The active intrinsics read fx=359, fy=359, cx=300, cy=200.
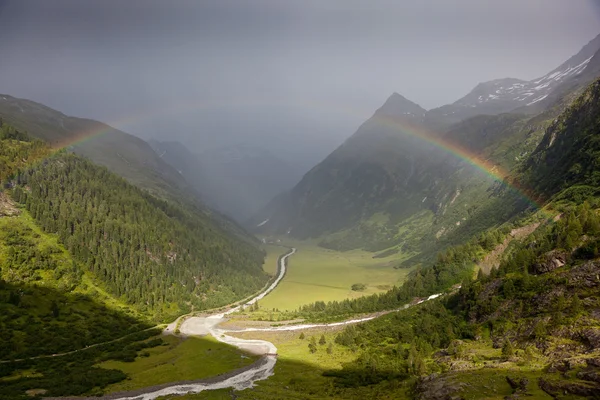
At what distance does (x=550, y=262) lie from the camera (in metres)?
97.4

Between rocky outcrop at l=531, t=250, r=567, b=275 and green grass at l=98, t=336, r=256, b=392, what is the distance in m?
87.2

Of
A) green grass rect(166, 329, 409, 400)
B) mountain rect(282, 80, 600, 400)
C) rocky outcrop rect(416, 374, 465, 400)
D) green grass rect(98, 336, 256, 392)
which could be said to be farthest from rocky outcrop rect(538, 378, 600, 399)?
green grass rect(98, 336, 256, 392)

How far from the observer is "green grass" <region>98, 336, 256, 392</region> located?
310 ft

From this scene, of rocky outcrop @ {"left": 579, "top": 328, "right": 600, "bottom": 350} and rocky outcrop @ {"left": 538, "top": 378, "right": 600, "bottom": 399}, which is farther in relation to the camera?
rocky outcrop @ {"left": 579, "top": 328, "right": 600, "bottom": 350}

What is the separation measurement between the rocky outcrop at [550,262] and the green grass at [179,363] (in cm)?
8724

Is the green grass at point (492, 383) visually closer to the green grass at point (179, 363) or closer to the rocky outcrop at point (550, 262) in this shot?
the rocky outcrop at point (550, 262)

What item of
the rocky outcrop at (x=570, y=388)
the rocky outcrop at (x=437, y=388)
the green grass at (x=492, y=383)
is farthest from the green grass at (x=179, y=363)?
the rocky outcrop at (x=570, y=388)

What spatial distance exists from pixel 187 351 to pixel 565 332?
10795cm

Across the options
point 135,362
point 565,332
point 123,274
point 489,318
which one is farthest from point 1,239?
point 565,332

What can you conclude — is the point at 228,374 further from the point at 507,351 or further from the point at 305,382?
the point at 507,351

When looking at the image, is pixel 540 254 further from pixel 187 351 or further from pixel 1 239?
pixel 1 239

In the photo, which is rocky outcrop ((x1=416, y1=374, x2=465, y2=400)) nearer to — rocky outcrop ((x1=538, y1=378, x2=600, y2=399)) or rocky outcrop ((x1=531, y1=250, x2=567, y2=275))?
rocky outcrop ((x1=538, y1=378, x2=600, y2=399))

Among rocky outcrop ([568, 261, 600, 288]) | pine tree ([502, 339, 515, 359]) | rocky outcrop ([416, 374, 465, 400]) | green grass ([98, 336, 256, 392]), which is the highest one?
rocky outcrop ([568, 261, 600, 288])

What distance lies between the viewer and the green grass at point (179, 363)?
3724 inches
